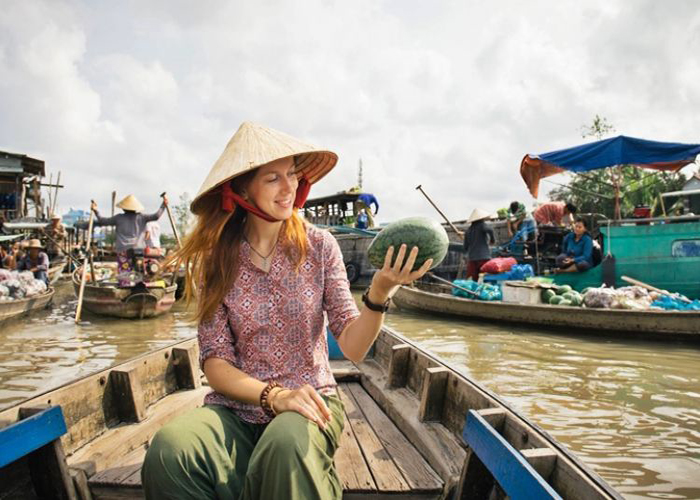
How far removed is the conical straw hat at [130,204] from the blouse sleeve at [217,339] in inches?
336

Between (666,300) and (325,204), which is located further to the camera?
(325,204)

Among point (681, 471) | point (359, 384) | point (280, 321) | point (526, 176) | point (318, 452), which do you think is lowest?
point (681, 471)

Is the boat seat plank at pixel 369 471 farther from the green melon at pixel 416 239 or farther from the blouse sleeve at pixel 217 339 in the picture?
the green melon at pixel 416 239

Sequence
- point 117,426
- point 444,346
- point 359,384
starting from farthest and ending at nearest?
point 444,346 → point 359,384 → point 117,426

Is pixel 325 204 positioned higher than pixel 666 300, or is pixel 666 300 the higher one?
pixel 325 204

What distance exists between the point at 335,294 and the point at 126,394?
1.49 metres

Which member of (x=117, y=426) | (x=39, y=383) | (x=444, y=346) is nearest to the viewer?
(x=117, y=426)

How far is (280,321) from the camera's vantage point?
1.72m

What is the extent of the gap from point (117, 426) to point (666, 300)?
746cm

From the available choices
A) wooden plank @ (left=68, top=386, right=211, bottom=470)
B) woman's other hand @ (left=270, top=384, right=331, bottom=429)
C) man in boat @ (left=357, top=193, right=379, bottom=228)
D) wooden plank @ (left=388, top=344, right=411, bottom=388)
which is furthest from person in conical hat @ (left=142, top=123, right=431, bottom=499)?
man in boat @ (left=357, top=193, right=379, bottom=228)

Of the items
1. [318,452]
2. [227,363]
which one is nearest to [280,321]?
[227,363]

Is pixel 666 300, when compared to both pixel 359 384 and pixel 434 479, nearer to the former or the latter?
pixel 359 384

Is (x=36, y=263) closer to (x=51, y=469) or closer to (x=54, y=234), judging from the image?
(x=54, y=234)

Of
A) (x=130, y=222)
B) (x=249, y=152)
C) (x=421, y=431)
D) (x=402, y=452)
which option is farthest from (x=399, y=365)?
(x=130, y=222)
